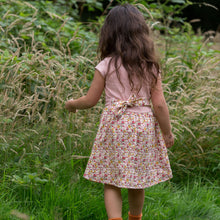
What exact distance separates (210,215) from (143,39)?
58.1 inches

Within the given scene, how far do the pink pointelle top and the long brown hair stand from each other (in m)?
0.03

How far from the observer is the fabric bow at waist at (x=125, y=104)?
257 cm

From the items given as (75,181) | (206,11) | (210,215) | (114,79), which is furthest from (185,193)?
(206,11)

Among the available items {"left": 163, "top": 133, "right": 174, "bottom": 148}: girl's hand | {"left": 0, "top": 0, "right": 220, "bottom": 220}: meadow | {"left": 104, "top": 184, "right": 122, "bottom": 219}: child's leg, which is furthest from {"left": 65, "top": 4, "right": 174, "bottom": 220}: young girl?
{"left": 0, "top": 0, "right": 220, "bottom": 220}: meadow

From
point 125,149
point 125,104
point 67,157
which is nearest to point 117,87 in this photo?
point 125,104

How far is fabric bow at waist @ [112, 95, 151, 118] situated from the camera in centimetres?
257

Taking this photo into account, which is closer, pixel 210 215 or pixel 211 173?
pixel 210 215

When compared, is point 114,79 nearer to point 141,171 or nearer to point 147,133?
point 147,133

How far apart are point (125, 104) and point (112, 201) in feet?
2.15

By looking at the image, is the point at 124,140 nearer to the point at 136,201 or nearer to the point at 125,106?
the point at 125,106

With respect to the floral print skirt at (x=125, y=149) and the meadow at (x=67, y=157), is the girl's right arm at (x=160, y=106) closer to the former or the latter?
the floral print skirt at (x=125, y=149)

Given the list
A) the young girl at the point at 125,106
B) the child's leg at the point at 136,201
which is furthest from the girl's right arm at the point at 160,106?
the child's leg at the point at 136,201

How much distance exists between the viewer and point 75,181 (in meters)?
2.91

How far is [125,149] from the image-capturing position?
99.8 inches
